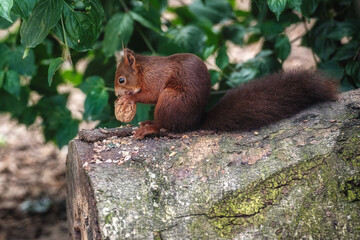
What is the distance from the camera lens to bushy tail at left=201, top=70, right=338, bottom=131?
166cm

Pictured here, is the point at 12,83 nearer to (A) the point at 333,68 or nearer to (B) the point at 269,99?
(B) the point at 269,99

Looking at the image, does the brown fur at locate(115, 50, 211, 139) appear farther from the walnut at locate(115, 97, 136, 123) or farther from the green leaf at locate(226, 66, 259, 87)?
the green leaf at locate(226, 66, 259, 87)

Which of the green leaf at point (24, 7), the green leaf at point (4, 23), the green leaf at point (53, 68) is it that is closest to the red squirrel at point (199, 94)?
the green leaf at point (53, 68)

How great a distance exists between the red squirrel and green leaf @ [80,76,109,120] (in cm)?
52

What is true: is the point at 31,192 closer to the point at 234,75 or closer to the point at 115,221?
the point at 234,75

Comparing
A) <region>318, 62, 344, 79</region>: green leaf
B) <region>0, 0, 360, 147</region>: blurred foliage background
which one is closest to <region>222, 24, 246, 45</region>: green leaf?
<region>0, 0, 360, 147</region>: blurred foliage background

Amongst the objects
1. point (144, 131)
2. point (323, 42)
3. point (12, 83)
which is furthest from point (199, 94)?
point (12, 83)

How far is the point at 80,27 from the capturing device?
1.60 m

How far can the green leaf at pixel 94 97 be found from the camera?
2254 mm

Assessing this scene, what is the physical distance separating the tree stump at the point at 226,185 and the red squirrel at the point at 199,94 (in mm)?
75

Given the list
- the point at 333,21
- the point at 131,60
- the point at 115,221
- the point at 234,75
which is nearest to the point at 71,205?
the point at 115,221

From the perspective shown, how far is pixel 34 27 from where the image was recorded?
58.0 inches

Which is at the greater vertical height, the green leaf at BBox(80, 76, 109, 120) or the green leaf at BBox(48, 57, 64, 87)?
the green leaf at BBox(48, 57, 64, 87)

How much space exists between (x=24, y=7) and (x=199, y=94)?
2.33 feet
